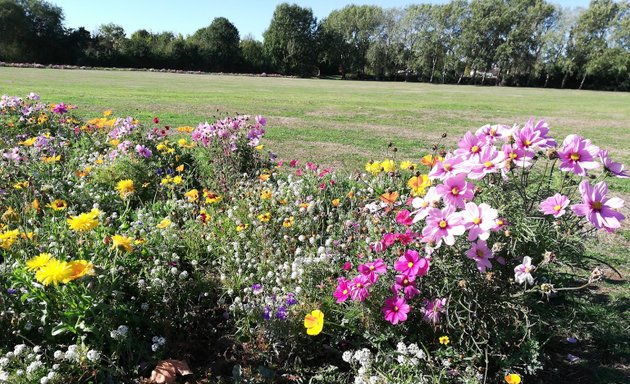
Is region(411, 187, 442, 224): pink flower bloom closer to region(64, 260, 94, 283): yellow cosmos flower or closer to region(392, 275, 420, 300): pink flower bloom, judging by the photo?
region(392, 275, 420, 300): pink flower bloom

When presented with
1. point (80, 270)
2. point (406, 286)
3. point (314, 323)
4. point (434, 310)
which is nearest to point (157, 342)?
point (80, 270)

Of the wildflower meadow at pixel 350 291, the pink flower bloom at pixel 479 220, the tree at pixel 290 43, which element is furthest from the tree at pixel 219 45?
the pink flower bloom at pixel 479 220

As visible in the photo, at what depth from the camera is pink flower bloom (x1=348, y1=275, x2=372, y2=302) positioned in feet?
6.15

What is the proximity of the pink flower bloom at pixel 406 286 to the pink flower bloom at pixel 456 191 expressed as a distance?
385mm

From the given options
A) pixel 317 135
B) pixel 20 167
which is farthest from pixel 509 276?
pixel 317 135

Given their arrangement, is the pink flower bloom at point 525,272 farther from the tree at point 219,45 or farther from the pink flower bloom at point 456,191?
the tree at point 219,45

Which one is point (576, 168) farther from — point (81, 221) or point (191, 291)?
point (81, 221)

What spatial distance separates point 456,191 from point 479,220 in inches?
6.5

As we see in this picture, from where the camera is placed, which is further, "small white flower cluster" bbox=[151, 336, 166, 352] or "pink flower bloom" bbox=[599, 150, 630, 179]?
"small white flower cluster" bbox=[151, 336, 166, 352]

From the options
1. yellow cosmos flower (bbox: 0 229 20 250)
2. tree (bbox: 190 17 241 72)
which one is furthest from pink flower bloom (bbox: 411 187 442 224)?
tree (bbox: 190 17 241 72)

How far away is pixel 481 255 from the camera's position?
1.80 metres

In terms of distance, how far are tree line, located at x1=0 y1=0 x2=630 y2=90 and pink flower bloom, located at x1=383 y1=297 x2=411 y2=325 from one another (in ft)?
191

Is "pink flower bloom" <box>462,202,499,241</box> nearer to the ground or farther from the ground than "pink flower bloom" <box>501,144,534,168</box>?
nearer to the ground

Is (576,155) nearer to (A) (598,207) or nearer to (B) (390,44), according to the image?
(A) (598,207)
